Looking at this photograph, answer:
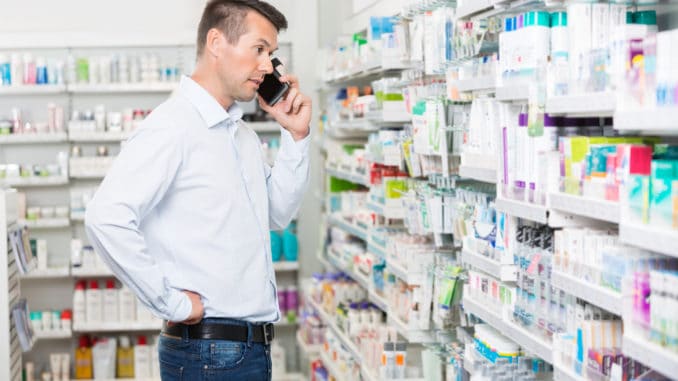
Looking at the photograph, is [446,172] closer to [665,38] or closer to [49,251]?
[665,38]

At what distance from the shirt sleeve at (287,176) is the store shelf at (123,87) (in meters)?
4.95

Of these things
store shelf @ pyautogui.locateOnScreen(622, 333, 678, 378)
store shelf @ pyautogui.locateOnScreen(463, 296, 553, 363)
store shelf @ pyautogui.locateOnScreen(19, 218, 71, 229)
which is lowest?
store shelf @ pyautogui.locateOnScreen(19, 218, 71, 229)

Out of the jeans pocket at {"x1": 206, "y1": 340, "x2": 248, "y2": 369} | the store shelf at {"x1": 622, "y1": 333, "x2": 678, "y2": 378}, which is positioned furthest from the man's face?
the store shelf at {"x1": 622, "y1": 333, "x2": 678, "y2": 378}

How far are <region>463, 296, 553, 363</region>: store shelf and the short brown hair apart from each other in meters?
1.22

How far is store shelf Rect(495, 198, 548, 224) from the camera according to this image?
9.73 feet

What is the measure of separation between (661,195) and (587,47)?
63 centimetres

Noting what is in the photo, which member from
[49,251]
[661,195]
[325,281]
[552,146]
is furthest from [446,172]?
[49,251]

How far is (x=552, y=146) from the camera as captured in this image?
2994 mm

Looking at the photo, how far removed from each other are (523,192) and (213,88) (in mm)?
1020

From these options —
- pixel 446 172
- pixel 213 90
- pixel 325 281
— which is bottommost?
pixel 325 281

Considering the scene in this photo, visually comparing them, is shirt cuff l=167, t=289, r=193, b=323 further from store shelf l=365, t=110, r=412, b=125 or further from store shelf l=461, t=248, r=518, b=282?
store shelf l=365, t=110, r=412, b=125

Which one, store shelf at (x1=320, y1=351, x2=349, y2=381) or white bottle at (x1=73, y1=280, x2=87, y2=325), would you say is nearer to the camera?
store shelf at (x1=320, y1=351, x2=349, y2=381)

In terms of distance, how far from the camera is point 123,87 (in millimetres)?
8273

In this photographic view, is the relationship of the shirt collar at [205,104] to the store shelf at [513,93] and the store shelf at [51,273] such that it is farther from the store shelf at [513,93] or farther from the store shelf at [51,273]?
the store shelf at [51,273]
